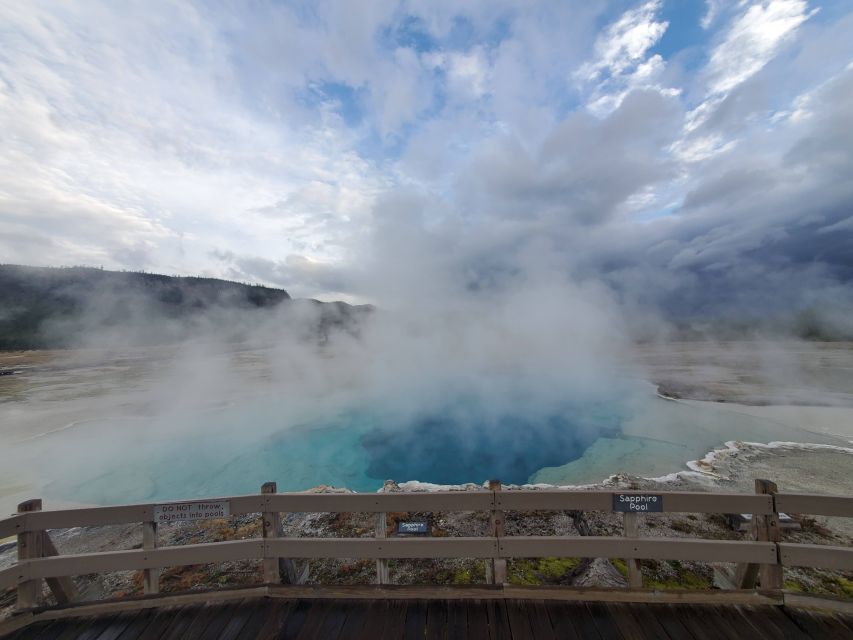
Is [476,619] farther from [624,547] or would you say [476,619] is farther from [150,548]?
[150,548]

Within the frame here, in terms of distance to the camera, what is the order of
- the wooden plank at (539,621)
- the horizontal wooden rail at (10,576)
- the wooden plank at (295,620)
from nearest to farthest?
1. the wooden plank at (539,621)
2. the wooden plank at (295,620)
3. the horizontal wooden rail at (10,576)

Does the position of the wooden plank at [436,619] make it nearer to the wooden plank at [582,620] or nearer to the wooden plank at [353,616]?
the wooden plank at [353,616]

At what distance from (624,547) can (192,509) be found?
340 centimetres

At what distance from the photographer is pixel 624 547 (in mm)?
2725

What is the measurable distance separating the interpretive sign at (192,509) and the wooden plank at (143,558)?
21 cm

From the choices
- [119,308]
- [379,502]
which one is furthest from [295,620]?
[119,308]

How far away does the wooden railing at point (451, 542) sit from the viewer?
2.66 meters

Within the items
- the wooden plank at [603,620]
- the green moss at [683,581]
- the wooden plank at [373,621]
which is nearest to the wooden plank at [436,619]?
the wooden plank at [373,621]

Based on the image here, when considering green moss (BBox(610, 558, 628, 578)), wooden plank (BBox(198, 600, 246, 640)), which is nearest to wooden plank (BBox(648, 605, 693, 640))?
green moss (BBox(610, 558, 628, 578))

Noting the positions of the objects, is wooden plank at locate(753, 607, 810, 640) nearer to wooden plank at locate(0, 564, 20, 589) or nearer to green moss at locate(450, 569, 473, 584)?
green moss at locate(450, 569, 473, 584)

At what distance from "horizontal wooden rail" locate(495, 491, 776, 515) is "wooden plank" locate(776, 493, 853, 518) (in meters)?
0.09

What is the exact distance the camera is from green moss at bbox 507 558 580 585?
4.09 m

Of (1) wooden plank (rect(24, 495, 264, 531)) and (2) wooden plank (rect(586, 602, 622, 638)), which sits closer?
(2) wooden plank (rect(586, 602, 622, 638))

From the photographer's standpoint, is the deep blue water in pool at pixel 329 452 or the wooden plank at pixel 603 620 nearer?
the wooden plank at pixel 603 620
